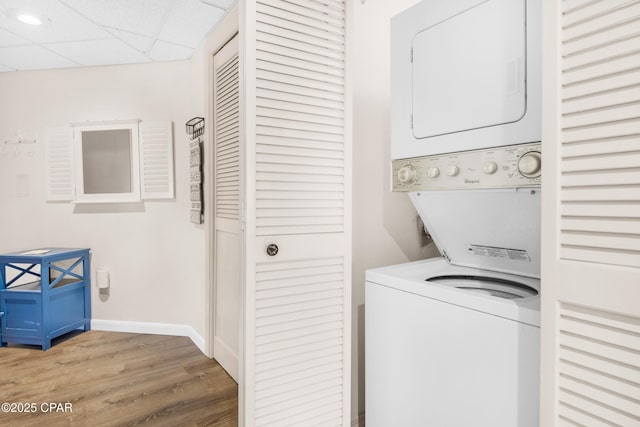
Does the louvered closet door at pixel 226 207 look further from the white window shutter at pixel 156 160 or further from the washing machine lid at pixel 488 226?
the washing machine lid at pixel 488 226

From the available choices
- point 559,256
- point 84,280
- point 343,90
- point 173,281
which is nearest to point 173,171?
point 173,281

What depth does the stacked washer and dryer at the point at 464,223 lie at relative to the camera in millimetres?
1049

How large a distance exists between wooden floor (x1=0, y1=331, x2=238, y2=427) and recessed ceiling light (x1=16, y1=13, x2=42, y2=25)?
8.21 feet

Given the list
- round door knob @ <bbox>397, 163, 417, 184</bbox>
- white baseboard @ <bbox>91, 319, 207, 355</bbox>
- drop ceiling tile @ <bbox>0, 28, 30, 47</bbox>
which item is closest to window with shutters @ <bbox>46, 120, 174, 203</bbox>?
drop ceiling tile @ <bbox>0, 28, 30, 47</bbox>

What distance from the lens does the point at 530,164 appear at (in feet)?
3.48

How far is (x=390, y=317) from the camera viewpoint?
1397 millimetres

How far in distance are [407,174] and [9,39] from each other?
10.9ft

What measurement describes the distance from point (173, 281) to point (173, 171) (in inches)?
39.8

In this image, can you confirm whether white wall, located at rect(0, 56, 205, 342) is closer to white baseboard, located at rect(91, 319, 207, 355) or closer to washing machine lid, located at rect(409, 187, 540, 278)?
white baseboard, located at rect(91, 319, 207, 355)

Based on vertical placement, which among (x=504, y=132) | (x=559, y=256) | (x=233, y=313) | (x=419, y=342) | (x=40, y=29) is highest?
(x=40, y=29)

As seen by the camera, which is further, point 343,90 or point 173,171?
point 173,171

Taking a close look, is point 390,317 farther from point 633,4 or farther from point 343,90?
point 633,4

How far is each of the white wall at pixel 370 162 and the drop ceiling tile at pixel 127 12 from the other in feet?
4.42

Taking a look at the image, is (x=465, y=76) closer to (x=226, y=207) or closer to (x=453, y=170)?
(x=453, y=170)
